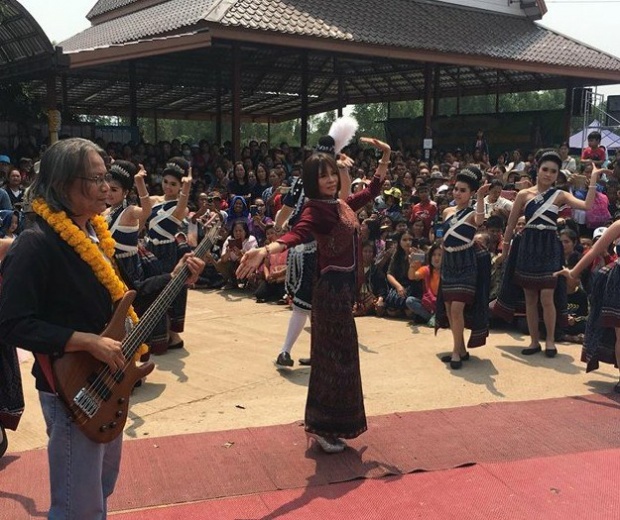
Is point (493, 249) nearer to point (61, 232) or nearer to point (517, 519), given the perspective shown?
point (517, 519)

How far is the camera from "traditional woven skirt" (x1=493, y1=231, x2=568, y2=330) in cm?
629

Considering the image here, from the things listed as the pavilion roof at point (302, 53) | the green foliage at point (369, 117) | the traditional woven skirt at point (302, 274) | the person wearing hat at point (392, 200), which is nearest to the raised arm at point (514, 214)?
the traditional woven skirt at point (302, 274)

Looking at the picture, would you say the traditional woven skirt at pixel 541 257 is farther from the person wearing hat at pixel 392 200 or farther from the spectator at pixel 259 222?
the spectator at pixel 259 222

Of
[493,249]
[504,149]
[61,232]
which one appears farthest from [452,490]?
[504,149]

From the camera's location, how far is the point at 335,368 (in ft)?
12.8

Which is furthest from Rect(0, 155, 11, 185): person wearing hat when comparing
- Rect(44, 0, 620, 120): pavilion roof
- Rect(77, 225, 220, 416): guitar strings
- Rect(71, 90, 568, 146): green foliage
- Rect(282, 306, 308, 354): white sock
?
Rect(71, 90, 568, 146): green foliage

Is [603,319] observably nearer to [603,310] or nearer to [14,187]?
[603,310]

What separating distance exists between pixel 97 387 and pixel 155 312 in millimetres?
377

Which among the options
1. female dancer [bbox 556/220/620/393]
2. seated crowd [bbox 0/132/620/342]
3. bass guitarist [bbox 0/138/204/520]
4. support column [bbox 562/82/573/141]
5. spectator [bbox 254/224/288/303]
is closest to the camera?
bass guitarist [bbox 0/138/204/520]

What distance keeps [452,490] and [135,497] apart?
167 centimetres

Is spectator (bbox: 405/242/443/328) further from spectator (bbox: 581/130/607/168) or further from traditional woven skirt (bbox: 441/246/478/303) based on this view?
spectator (bbox: 581/130/607/168)

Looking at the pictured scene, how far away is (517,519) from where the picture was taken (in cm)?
327

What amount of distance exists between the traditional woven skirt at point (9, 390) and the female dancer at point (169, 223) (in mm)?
1982

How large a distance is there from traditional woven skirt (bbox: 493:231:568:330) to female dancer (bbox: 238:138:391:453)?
9.23ft
